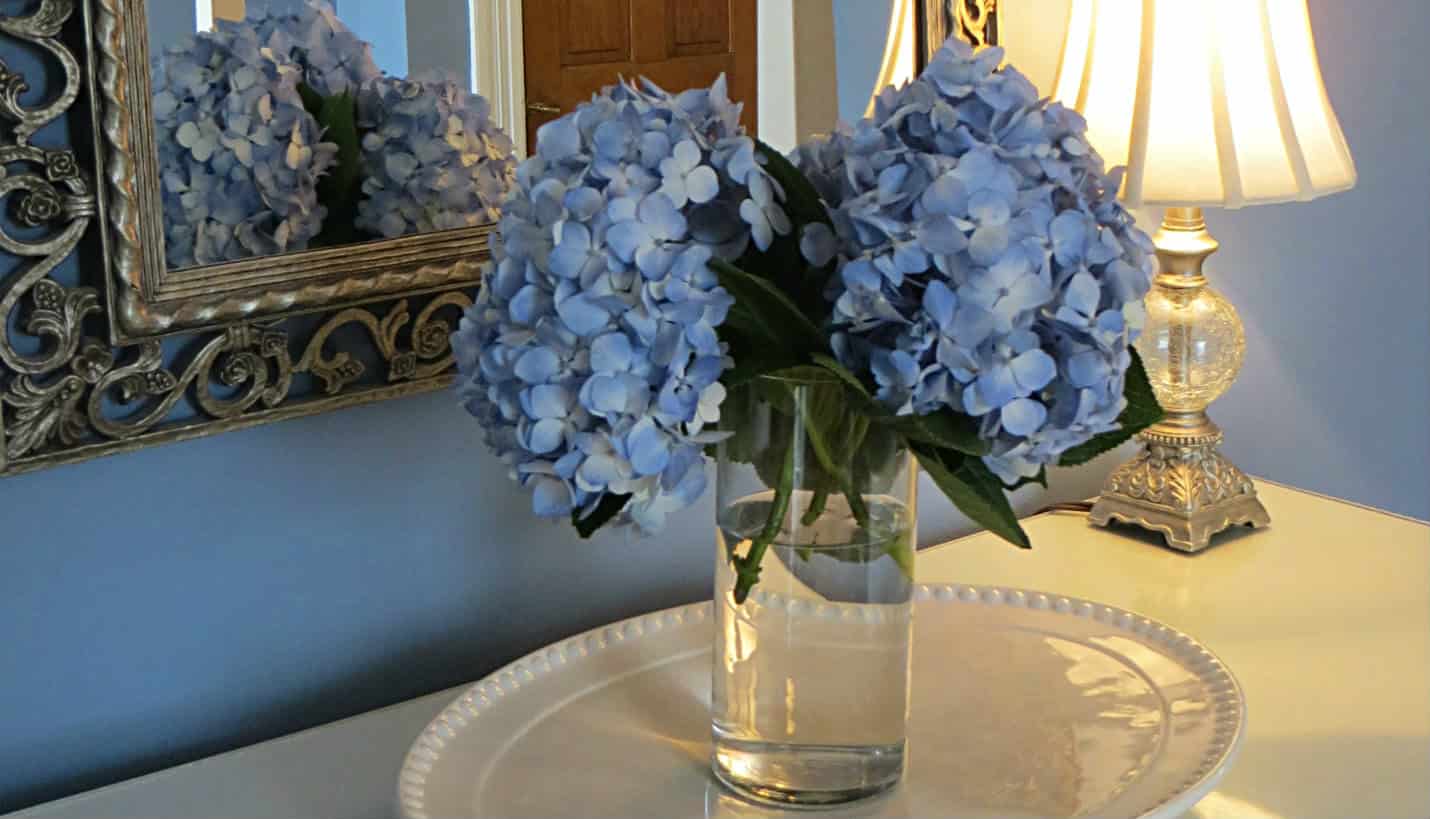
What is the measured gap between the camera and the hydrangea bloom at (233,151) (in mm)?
897

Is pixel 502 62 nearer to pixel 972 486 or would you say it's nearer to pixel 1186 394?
pixel 972 486

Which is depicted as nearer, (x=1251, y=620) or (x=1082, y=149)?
(x=1082, y=149)

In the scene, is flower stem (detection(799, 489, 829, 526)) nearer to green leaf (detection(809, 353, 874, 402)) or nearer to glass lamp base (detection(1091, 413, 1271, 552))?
green leaf (detection(809, 353, 874, 402))

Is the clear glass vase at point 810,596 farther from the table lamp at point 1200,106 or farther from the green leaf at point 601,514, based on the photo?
the table lamp at point 1200,106

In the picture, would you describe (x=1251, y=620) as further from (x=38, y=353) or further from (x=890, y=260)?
(x=38, y=353)

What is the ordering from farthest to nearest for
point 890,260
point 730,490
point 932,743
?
point 932,743
point 730,490
point 890,260

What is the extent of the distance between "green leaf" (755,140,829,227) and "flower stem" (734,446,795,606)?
0.39 feet

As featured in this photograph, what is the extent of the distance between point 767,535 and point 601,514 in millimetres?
93

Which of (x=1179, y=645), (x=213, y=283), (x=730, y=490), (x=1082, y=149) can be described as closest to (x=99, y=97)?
(x=213, y=283)

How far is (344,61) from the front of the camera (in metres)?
0.96

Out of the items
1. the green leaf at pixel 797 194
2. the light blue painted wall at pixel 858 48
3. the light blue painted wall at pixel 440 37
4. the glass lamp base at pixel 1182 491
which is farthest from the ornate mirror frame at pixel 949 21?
the green leaf at pixel 797 194

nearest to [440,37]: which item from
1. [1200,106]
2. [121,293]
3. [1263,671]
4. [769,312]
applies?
[121,293]

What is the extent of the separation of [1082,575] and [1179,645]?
0.27 m

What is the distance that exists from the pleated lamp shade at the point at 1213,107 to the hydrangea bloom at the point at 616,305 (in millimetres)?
618
